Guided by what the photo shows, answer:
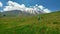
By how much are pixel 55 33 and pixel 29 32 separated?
5994 mm

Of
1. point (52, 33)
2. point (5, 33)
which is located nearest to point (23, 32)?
point (5, 33)

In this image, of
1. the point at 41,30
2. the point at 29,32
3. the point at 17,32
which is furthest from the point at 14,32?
the point at 41,30

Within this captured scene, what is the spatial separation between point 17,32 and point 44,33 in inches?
269

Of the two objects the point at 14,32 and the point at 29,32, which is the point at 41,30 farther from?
the point at 14,32

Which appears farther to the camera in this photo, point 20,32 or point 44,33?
point 20,32

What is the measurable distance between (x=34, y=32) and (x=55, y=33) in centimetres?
464

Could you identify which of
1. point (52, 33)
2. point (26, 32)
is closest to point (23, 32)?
point (26, 32)

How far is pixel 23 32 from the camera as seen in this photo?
39438 mm

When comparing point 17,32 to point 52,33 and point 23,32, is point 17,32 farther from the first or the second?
point 52,33

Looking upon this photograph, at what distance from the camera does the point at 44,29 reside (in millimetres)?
40875

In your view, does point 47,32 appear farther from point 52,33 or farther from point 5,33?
point 5,33

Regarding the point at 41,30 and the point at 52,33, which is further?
the point at 41,30

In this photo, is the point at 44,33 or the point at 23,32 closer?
the point at 44,33

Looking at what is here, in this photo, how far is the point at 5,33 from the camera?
131 ft
